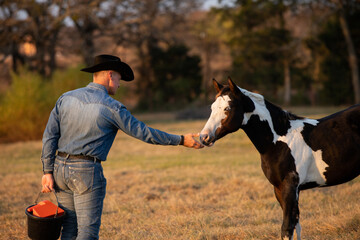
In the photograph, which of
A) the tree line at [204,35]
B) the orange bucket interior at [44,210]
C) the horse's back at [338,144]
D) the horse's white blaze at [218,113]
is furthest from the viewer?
the tree line at [204,35]

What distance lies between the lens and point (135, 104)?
38938 mm

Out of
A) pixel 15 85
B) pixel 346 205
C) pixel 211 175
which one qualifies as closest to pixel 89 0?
pixel 15 85

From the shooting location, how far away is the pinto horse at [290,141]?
3.90 meters

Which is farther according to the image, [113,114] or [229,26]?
[229,26]

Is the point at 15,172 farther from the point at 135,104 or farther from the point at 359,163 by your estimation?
the point at 135,104

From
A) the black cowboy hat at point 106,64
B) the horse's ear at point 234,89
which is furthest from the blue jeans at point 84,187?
the horse's ear at point 234,89

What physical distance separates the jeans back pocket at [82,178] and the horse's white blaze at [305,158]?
6.45ft

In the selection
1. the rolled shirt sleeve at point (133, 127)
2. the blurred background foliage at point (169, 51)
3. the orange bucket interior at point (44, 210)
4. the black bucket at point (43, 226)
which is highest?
the blurred background foliage at point (169, 51)

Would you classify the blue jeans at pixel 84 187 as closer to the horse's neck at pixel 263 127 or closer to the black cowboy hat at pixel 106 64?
the black cowboy hat at pixel 106 64

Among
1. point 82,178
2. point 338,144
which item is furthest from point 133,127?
point 338,144

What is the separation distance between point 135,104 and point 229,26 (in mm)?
12555

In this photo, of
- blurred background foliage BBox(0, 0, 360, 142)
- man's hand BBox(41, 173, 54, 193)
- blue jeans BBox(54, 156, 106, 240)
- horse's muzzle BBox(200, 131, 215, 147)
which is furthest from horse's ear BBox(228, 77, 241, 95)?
→ blurred background foliage BBox(0, 0, 360, 142)

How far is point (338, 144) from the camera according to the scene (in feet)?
13.6

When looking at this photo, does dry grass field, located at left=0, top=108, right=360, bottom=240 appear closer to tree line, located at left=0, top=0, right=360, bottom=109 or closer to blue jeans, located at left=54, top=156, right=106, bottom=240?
blue jeans, located at left=54, top=156, right=106, bottom=240
